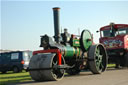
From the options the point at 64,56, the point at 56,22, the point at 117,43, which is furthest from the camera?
the point at 117,43

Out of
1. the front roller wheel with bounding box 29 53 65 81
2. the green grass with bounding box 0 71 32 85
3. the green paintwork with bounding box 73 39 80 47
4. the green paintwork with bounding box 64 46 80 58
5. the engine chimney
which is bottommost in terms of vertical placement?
the green grass with bounding box 0 71 32 85

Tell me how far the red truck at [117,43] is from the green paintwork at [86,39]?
399cm

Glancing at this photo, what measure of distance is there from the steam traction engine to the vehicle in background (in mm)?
7234

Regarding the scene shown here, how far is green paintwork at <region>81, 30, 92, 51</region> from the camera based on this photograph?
36.3 feet

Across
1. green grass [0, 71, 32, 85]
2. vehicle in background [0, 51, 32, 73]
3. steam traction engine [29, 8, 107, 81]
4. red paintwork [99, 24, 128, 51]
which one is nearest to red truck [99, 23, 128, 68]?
red paintwork [99, 24, 128, 51]

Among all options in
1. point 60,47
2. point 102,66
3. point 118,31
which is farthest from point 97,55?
point 118,31

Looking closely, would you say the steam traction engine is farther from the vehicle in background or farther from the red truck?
the vehicle in background

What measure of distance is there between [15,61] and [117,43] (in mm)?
7900

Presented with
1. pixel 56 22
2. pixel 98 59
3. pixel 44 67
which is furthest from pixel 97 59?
pixel 44 67

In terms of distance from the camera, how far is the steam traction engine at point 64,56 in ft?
28.0

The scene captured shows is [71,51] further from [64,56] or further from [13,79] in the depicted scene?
[13,79]

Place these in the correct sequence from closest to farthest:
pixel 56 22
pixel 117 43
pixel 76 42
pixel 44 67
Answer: pixel 44 67, pixel 56 22, pixel 76 42, pixel 117 43

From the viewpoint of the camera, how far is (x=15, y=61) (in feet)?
60.2

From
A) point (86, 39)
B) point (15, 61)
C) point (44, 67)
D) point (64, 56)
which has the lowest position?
point (15, 61)
